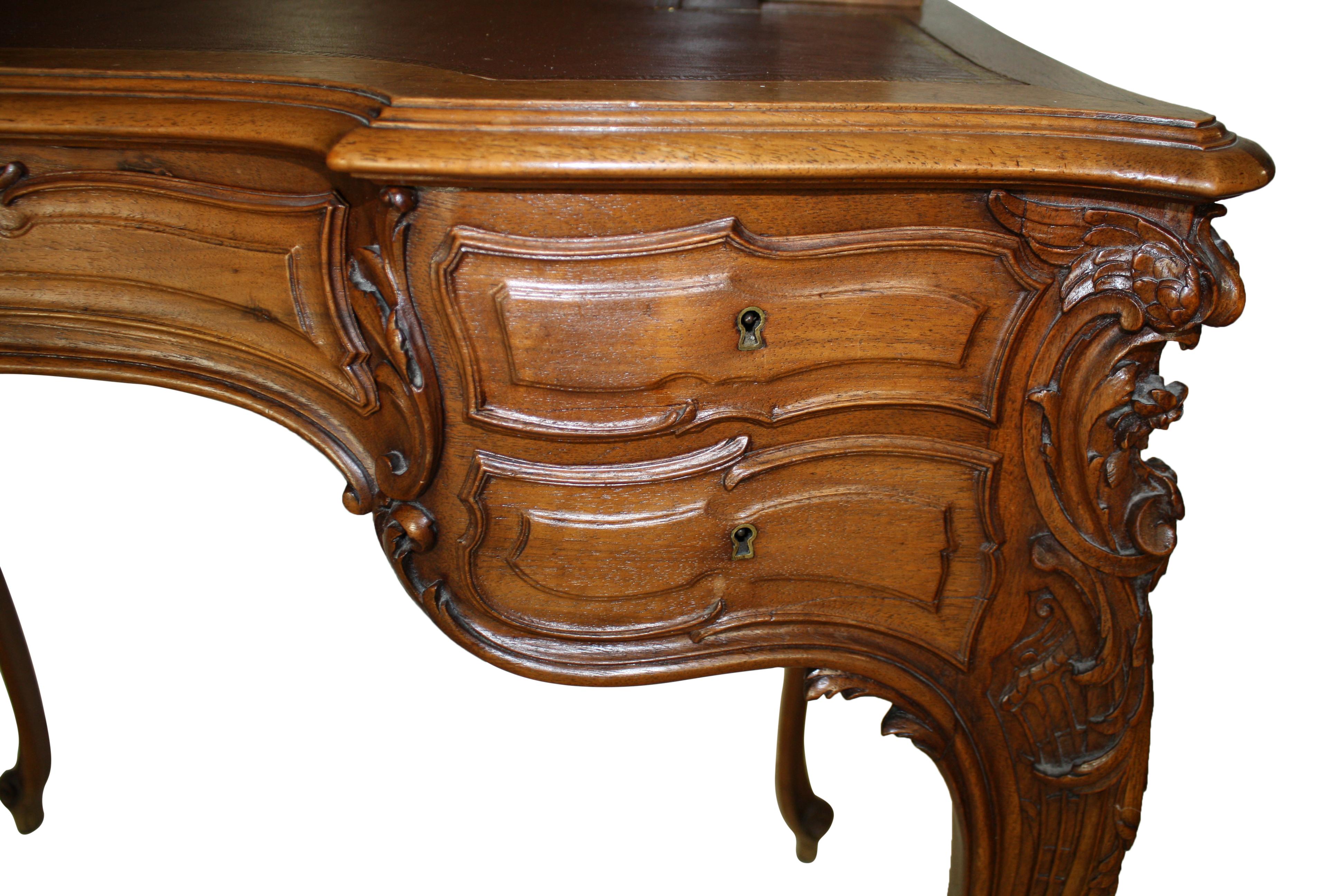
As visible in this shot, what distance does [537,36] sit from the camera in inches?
47.6

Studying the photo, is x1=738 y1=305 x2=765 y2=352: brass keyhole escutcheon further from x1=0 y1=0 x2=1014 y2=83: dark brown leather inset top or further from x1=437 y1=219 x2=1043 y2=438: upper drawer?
x1=0 y1=0 x2=1014 y2=83: dark brown leather inset top

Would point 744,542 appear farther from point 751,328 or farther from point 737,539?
point 751,328

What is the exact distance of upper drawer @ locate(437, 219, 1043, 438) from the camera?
90cm

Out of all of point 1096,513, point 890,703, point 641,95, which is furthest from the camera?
point 890,703

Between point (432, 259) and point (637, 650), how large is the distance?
1.24 ft

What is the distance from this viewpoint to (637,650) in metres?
1.03

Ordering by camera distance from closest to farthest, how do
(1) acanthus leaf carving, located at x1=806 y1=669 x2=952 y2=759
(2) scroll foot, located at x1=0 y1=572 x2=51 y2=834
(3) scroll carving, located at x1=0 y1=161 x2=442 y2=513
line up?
(3) scroll carving, located at x1=0 y1=161 x2=442 y2=513, (1) acanthus leaf carving, located at x1=806 y1=669 x2=952 y2=759, (2) scroll foot, located at x1=0 y1=572 x2=51 y2=834

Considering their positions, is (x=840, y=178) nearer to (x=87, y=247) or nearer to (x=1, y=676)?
(x=87, y=247)

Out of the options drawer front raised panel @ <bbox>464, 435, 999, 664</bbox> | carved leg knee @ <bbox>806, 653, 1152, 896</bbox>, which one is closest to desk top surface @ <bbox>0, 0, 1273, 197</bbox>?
drawer front raised panel @ <bbox>464, 435, 999, 664</bbox>

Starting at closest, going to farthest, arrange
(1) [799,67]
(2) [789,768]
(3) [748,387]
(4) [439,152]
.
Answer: (4) [439,152], (3) [748,387], (1) [799,67], (2) [789,768]

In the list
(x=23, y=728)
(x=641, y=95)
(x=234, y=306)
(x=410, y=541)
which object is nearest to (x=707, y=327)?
(x=641, y=95)

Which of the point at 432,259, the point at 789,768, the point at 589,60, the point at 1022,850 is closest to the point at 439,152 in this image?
the point at 432,259

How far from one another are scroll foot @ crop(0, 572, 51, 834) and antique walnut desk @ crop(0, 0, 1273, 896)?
777mm

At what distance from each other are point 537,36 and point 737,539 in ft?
1.87
